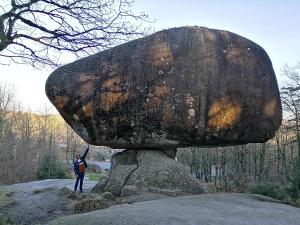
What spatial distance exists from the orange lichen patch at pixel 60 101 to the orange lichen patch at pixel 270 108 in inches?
250

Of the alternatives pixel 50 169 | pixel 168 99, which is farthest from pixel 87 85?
pixel 50 169

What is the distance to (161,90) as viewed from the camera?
13.5m

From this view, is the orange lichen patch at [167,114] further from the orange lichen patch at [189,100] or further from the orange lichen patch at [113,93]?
the orange lichen patch at [113,93]

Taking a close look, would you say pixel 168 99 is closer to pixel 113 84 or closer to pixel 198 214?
pixel 113 84

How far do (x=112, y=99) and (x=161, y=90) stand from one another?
157cm

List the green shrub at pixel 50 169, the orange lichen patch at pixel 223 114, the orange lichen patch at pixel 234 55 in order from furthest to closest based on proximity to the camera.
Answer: the green shrub at pixel 50 169 < the orange lichen patch at pixel 234 55 < the orange lichen patch at pixel 223 114

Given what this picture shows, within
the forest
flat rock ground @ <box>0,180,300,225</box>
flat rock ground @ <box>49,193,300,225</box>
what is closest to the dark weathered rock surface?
flat rock ground @ <box>0,180,300,225</box>

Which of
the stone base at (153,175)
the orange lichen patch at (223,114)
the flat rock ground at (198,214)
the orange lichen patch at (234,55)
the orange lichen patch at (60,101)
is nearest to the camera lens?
the flat rock ground at (198,214)

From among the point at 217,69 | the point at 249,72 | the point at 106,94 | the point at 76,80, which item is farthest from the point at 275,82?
the point at 76,80

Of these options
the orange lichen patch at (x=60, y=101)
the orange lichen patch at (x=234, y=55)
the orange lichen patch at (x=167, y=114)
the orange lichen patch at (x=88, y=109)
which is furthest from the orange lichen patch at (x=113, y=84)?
the orange lichen patch at (x=234, y=55)

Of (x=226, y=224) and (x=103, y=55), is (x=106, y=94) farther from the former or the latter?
(x=226, y=224)

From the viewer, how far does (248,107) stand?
44.8ft

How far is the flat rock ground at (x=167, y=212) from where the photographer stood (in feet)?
26.0

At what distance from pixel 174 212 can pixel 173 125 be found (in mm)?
5045
